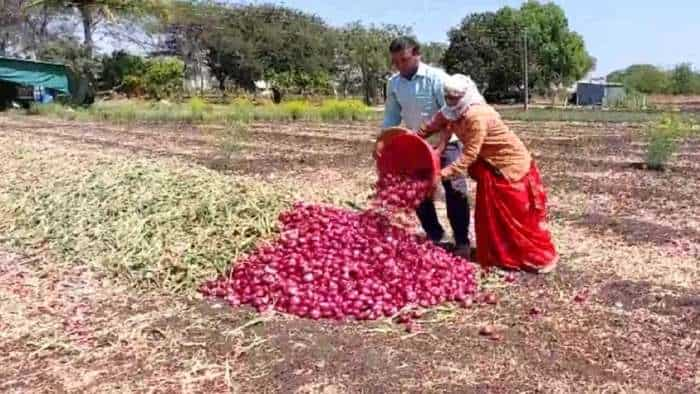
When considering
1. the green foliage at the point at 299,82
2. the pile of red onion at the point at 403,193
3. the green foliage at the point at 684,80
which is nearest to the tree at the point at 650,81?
the green foliage at the point at 684,80

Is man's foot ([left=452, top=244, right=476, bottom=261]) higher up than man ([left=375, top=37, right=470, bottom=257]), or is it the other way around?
man ([left=375, top=37, right=470, bottom=257])

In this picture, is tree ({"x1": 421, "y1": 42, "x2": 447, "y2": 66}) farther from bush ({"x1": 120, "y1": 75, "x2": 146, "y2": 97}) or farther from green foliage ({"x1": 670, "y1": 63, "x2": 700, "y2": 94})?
bush ({"x1": 120, "y1": 75, "x2": 146, "y2": 97})

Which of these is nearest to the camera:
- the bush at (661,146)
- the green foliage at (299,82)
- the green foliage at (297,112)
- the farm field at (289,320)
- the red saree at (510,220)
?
the farm field at (289,320)

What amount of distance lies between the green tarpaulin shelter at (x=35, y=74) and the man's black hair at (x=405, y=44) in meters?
22.3

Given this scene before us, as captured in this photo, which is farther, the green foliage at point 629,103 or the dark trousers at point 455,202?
the green foliage at point 629,103

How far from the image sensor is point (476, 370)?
275 cm

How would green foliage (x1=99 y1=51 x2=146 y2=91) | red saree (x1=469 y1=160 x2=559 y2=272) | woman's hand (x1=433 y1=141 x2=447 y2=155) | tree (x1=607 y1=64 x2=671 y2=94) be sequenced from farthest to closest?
tree (x1=607 y1=64 x2=671 y2=94) < green foliage (x1=99 y1=51 x2=146 y2=91) < woman's hand (x1=433 y1=141 x2=447 y2=155) < red saree (x1=469 y1=160 x2=559 y2=272)

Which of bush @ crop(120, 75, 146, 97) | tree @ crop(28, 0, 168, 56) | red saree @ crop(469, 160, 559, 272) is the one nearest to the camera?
red saree @ crop(469, 160, 559, 272)

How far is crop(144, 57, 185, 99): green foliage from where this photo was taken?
3019 centimetres

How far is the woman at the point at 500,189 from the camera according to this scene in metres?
3.76

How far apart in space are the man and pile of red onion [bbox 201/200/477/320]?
1.23ft

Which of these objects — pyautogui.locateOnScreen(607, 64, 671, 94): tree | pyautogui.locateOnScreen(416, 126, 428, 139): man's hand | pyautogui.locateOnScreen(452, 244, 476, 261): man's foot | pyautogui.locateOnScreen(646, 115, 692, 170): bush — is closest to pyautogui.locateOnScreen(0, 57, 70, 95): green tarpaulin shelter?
pyautogui.locateOnScreen(646, 115, 692, 170): bush

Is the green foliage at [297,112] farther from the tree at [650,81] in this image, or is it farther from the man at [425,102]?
the tree at [650,81]

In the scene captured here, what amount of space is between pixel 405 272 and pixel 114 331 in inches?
54.1
